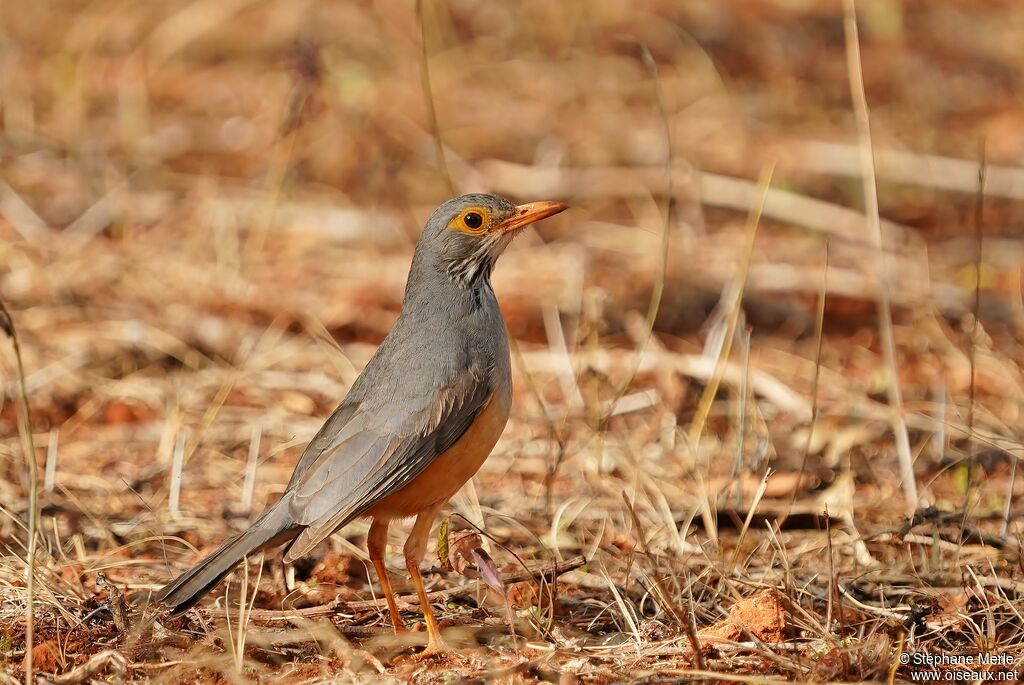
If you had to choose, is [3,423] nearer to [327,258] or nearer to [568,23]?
[327,258]

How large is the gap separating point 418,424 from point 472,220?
1.10 m

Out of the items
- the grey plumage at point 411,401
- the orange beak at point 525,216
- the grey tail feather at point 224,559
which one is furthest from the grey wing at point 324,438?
the orange beak at point 525,216

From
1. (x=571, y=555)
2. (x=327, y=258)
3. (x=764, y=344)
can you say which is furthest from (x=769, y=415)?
(x=327, y=258)

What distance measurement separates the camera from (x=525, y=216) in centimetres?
559

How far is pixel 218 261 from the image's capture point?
8953mm

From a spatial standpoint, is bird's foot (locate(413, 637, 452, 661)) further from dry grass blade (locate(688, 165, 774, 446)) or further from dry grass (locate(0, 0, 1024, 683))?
dry grass blade (locate(688, 165, 774, 446))

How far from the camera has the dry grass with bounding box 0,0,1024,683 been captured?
4859 millimetres

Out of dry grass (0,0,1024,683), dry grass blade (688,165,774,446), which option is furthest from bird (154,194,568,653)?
dry grass blade (688,165,774,446)

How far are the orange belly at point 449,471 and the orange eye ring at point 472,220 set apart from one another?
87 centimetres

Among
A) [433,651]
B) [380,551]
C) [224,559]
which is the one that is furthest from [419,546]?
[224,559]

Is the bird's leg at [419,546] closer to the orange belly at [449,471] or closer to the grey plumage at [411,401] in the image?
the orange belly at [449,471]

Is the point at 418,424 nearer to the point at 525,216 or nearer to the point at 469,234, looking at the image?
the point at 469,234

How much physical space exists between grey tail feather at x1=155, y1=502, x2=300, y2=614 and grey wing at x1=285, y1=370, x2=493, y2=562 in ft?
0.22

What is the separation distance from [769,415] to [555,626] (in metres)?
2.76
